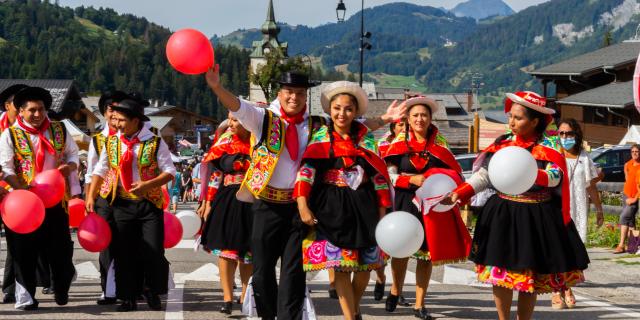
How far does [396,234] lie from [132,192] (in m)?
2.88

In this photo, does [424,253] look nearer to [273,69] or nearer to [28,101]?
[28,101]

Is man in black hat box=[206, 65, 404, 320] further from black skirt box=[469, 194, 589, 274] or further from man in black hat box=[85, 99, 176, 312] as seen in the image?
man in black hat box=[85, 99, 176, 312]

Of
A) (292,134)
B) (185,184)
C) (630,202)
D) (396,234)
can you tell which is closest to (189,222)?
(292,134)

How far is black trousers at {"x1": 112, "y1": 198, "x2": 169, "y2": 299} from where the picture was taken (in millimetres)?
8953

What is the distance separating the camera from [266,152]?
283 inches

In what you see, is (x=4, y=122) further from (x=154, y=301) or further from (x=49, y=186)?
(x=154, y=301)

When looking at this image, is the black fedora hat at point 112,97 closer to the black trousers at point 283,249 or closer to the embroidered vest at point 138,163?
→ the embroidered vest at point 138,163

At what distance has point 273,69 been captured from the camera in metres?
81.8

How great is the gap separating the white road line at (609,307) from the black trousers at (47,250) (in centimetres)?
511

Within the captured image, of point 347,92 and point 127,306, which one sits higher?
point 347,92

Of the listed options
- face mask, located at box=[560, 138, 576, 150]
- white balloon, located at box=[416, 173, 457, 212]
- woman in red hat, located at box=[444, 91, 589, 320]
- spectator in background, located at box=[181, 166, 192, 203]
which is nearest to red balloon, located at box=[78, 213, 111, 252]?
white balloon, located at box=[416, 173, 457, 212]

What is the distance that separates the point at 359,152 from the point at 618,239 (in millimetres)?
9984

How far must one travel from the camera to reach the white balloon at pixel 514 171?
22.2ft

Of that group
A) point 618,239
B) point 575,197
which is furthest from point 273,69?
point 575,197
